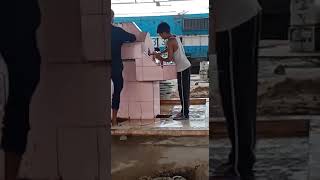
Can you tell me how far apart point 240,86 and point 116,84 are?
3621 millimetres

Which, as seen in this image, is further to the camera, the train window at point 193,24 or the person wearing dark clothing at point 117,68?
the train window at point 193,24

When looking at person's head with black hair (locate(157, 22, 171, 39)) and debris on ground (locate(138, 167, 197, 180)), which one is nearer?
debris on ground (locate(138, 167, 197, 180))

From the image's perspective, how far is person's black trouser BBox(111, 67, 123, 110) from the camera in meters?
5.11

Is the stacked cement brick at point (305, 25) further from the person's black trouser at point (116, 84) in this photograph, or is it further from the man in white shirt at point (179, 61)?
the person's black trouser at point (116, 84)

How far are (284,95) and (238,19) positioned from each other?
0.38m

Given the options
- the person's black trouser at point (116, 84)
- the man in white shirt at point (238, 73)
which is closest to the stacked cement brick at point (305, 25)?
the man in white shirt at point (238, 73)

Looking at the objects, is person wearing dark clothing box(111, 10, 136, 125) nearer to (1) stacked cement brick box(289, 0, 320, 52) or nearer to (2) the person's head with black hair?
(2) the person's head with black hair

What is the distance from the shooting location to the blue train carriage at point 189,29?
13.1 meters

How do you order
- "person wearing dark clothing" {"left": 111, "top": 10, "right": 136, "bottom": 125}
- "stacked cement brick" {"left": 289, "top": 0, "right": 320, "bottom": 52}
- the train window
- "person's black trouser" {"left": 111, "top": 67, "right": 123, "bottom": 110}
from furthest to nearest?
the train window → "person's black trouser" {"left": 111, "top": 67, "right": 123, "bottom": 110} → "person wearing dark clothing" {"left": 111, "top": 10, "right": 136, "bottom": 125} → "stacked cement brick" {"left": 289, "top": 0, "right": 320, "bottom": 52}

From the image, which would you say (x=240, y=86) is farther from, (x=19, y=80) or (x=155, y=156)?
(x=155, y=156)

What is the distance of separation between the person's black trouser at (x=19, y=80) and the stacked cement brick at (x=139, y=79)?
353 centimetres

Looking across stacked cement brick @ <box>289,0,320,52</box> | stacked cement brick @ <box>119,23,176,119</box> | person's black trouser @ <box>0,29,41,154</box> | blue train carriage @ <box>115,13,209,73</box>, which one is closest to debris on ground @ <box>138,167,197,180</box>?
stacked cement brick @ <box>119,23,176,119</box>

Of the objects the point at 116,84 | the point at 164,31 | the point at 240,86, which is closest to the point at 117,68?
the point at 116,84

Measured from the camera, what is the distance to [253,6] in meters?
1.57
